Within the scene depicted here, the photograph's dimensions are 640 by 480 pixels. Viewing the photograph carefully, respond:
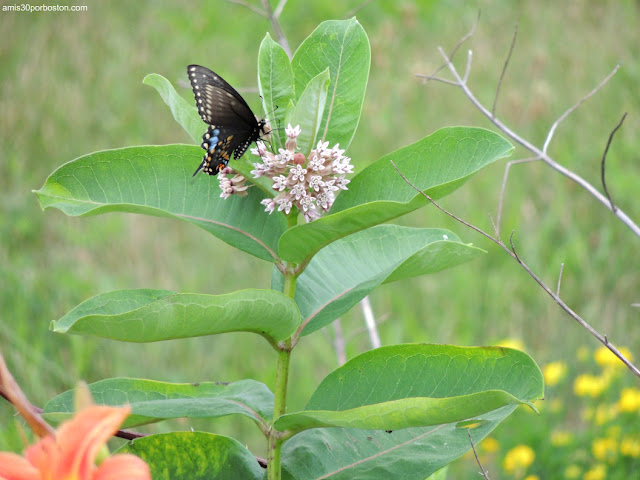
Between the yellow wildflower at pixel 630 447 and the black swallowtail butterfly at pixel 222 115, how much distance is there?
1.81 metres

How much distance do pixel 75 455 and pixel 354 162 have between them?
3.17 meters

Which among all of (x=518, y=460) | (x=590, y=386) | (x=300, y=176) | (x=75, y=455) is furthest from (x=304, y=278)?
(x=590, y=386)

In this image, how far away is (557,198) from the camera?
11.8ft

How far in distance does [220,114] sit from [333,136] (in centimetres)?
20

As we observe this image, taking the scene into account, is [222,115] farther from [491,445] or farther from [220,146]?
[491,445]

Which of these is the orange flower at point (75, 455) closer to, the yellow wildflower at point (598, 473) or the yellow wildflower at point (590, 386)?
the yellow wildflower at point (598, 473)

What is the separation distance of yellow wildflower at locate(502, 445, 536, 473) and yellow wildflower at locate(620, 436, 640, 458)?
28 centimetres

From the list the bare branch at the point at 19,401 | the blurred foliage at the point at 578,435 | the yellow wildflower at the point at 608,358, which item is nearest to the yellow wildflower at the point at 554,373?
the blurred foliage at the point at 578,435

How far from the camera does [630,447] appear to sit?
2.25m

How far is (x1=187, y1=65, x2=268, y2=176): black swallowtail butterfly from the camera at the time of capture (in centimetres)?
94

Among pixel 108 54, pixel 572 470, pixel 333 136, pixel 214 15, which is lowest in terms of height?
pixel 572 470

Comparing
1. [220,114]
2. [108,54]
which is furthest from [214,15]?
[220,114]

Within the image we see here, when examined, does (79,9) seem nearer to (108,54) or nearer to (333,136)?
(108,54)

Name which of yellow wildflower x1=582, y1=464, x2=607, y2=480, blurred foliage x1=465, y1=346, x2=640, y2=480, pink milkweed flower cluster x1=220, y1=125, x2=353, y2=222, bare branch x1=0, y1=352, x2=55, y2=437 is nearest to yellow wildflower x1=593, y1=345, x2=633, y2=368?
blurred foliage x1=465, y1=346, x2=640, y2=480
